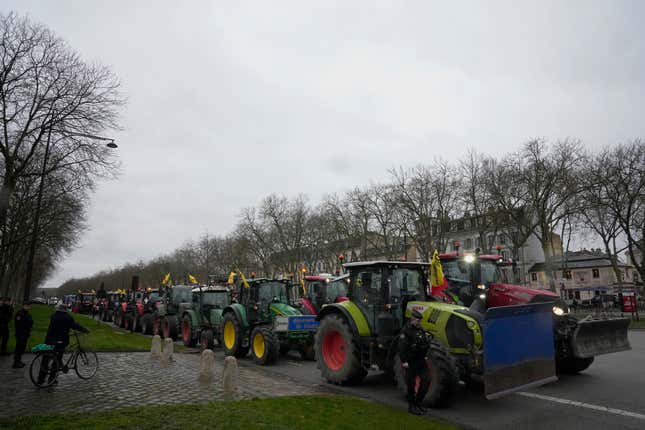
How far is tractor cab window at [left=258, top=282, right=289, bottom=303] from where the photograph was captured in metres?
14.4

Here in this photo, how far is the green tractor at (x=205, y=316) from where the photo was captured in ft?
52.0

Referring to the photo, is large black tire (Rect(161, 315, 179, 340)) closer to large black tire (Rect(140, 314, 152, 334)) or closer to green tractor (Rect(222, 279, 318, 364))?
large black tire (Rect(140, 314, 152, 334))

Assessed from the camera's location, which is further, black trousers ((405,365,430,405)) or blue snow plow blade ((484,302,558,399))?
black trousers ((405,365,430,405))

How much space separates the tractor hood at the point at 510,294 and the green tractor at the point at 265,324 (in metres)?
5.09

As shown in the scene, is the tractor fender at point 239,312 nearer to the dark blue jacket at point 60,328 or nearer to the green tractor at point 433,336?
the green tractor at point 433,336

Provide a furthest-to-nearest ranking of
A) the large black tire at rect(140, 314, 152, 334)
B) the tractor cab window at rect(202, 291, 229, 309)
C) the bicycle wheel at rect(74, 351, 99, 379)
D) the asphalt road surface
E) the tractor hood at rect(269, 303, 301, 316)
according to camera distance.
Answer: the large black tire at rect(140, 314, 152, 334) → the tractor cab window at rect(202, 291, 229, 309) → the tractor hood at rect(269, 303, 301, 316) → the bicycle wheel at rect(74, 351, 99, 379) → the asphalt road surface

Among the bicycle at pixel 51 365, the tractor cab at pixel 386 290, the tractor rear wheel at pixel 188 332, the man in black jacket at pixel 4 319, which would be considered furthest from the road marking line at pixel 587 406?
the man in black jacket at pixel 4 319

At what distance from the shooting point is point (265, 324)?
13.5 meters

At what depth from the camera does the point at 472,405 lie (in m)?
7.75

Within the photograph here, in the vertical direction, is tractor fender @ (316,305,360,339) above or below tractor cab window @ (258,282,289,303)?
below

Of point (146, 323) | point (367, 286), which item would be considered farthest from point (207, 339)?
point (146, 323)

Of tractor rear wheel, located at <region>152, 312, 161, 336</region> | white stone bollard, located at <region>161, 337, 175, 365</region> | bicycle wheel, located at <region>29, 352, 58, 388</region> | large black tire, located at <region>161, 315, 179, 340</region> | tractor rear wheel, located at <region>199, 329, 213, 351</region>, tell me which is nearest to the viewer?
bicycle wheel, located at <region>29, 352, 58, 388</region>

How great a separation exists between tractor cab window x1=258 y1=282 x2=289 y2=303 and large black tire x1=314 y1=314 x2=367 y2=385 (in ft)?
15.5

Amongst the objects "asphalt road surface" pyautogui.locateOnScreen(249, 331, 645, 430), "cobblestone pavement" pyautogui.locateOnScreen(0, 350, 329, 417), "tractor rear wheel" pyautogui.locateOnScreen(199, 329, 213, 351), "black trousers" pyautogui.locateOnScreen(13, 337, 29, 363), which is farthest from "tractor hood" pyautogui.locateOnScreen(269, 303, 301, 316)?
"black trousers" pyautogui.locateOnScreen(13, 337, 29, 363)
